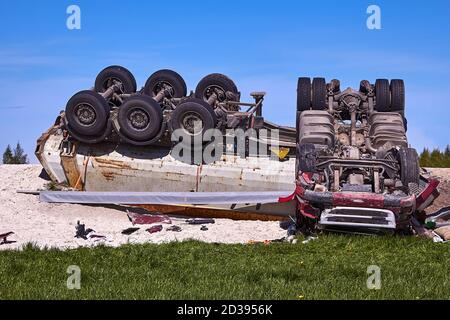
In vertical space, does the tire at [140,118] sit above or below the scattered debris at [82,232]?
above

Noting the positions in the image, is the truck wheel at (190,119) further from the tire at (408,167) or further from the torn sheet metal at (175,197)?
the tire at (408,167)

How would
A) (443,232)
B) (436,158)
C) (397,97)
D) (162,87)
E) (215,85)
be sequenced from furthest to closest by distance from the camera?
(436,158), (162,87), (215,85), (397,97), (443,232)

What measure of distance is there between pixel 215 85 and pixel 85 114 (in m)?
2.80

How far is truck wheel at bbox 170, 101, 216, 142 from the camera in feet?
47.5

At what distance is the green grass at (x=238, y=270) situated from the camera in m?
6.75

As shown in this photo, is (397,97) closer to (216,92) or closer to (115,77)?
(216,92)

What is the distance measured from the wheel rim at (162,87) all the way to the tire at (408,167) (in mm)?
5913

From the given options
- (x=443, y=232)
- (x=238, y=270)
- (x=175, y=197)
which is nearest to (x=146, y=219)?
(x=175, y=197)

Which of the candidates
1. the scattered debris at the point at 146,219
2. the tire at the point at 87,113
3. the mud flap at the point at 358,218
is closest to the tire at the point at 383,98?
the mud flap at the point at 358,218

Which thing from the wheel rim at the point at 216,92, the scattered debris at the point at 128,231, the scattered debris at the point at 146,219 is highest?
the wheel rim at the point at 216,92

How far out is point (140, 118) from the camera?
→ 1474 cm

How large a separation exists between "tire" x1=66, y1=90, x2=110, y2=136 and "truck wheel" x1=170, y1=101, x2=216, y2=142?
137 cm
